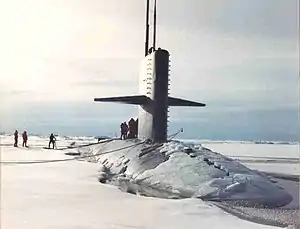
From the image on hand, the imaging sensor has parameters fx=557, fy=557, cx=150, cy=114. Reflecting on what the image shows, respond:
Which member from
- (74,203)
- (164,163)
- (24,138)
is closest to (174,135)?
(164,163)

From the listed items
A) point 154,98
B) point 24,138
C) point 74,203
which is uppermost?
point 154,98

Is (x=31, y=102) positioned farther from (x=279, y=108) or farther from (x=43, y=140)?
(x=279, y=108)

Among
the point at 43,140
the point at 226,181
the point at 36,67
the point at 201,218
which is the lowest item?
the point at 201,218

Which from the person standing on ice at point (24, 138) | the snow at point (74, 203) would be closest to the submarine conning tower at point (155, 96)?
the snow at point (74, 203)

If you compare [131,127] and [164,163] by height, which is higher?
[131,127]

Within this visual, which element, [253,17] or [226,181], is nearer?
[226,181]

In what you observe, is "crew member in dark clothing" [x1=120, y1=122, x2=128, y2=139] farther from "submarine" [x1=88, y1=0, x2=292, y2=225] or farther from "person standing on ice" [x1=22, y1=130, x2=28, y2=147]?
Answer: "person standing on ice" [x1=22, y1=130, x2=28, y2=147]

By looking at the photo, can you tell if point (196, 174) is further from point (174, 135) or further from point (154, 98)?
point (154, 98)

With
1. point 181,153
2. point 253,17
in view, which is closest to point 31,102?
point 181,153
